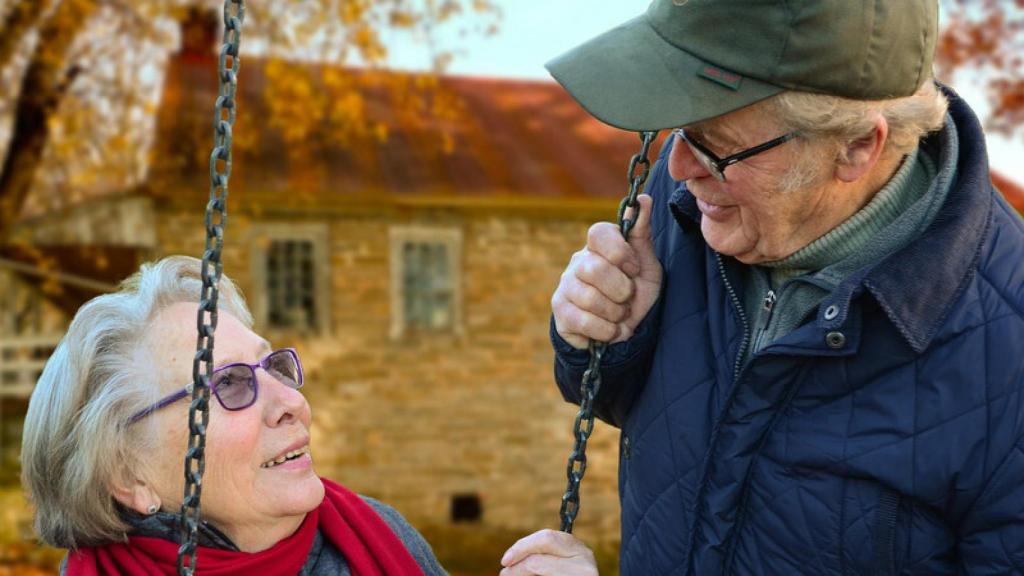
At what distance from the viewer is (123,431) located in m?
2.13

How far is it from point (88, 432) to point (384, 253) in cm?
1033

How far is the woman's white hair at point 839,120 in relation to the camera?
1.74 metres

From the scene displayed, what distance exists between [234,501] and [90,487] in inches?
11.4

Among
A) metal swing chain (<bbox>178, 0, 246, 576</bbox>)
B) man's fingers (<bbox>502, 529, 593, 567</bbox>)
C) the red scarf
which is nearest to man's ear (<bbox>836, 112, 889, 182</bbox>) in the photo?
man's fingers (<bbox>502, 529, 593, 567</bbox>)

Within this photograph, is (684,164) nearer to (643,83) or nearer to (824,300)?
(643,83)

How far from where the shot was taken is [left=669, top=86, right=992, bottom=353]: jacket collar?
1676 mm

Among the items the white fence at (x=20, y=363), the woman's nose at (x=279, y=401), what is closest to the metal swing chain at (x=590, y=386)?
the woman's nose at (x=279, y=401)

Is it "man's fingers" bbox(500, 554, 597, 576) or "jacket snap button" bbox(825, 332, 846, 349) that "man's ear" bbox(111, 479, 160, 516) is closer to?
"man's fingers" bbox(500, 554, 597, 576)

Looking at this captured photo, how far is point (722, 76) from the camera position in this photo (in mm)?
1724

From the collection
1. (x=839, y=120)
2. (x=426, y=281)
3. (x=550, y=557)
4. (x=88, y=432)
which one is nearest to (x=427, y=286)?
(x=426, y=281)

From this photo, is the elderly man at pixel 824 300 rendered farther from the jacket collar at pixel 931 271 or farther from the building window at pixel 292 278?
the building window at pixel 292 278

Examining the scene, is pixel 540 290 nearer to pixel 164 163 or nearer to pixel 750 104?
pixel 164 163

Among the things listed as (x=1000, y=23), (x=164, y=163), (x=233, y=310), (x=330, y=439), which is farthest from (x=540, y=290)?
(x=233, y=310)

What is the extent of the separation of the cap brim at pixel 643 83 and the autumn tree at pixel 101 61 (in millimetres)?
8540
